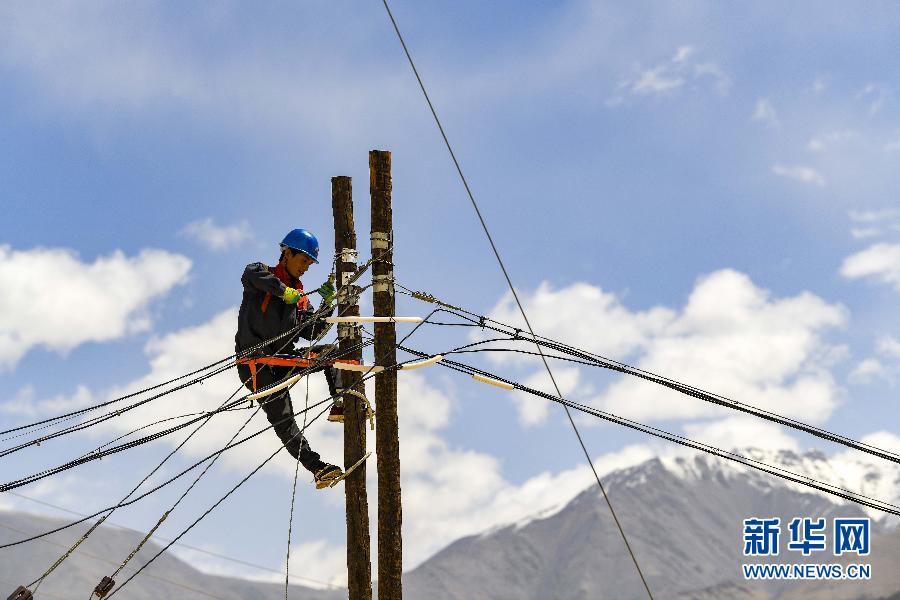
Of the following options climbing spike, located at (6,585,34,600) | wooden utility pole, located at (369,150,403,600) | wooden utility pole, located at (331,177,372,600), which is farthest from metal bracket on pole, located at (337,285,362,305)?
climbing spike, located at (6,585,34,600)

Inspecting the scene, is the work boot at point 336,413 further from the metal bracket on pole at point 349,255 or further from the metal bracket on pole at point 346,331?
the metal bracket on pole at point 349,255

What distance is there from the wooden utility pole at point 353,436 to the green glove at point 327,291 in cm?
10

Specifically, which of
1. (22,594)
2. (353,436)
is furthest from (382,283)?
(22,594)

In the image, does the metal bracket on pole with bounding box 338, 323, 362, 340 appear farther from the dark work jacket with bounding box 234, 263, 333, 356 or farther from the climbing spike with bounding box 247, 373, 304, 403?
the climbing spike with bounding box 247, 373, 304, 403

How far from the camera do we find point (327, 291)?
11758 mm

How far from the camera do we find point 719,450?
11242 mm

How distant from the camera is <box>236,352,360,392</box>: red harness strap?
11367mm

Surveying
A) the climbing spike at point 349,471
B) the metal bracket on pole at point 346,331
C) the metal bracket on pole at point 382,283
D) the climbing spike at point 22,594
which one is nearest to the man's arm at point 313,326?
the metal bracket on pole at point 346,331

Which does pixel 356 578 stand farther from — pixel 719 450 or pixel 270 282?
pixel 719 450

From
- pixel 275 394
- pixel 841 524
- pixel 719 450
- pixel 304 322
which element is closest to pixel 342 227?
pixel 304 322

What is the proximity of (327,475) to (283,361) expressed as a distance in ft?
4.44

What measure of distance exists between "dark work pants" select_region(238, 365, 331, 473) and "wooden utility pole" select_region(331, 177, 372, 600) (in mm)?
433

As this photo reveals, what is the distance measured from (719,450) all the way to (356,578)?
13.8 ft

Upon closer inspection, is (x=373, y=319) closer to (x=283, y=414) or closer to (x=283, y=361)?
(x=283, y=361)
